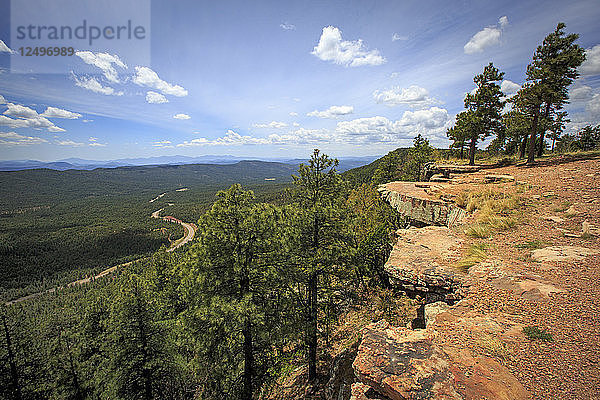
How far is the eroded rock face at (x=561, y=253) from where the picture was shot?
262 inches

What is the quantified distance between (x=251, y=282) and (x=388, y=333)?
6160 mm

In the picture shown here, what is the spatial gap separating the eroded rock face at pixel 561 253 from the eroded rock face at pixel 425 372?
4898 mm

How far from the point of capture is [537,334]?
4.53 m

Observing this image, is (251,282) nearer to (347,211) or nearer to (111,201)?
(347,211)

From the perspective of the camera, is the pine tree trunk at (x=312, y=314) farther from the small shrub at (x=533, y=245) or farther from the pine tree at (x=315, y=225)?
the small shrub at (x=533, y=245)

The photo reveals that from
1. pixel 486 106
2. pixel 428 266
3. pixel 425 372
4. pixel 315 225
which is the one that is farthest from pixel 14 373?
pixel 486 106

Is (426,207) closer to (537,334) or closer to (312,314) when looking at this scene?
(312,314)

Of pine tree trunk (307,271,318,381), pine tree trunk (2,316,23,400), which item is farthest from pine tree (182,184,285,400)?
pine tree trunk (2,316,23,400)

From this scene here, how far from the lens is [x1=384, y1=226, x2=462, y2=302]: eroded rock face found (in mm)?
7383

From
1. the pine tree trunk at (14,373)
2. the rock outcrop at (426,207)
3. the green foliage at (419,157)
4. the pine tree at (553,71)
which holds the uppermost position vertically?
the pine tree at (553,71)

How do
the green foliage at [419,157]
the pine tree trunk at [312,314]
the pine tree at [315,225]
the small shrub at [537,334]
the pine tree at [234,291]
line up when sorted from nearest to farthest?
the small shrub at [537,334], the pine tree at [234,291], the pine tree at [315,225], the pine tree trunk at [312,314], the green foliage at [419,157]

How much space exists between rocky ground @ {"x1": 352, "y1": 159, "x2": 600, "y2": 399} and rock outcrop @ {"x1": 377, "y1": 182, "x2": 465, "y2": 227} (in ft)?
10.9

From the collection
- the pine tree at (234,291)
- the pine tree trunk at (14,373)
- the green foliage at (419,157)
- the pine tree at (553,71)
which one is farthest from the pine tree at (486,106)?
the pine tree trunk at (14,373)

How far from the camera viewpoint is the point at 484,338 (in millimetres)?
4844
